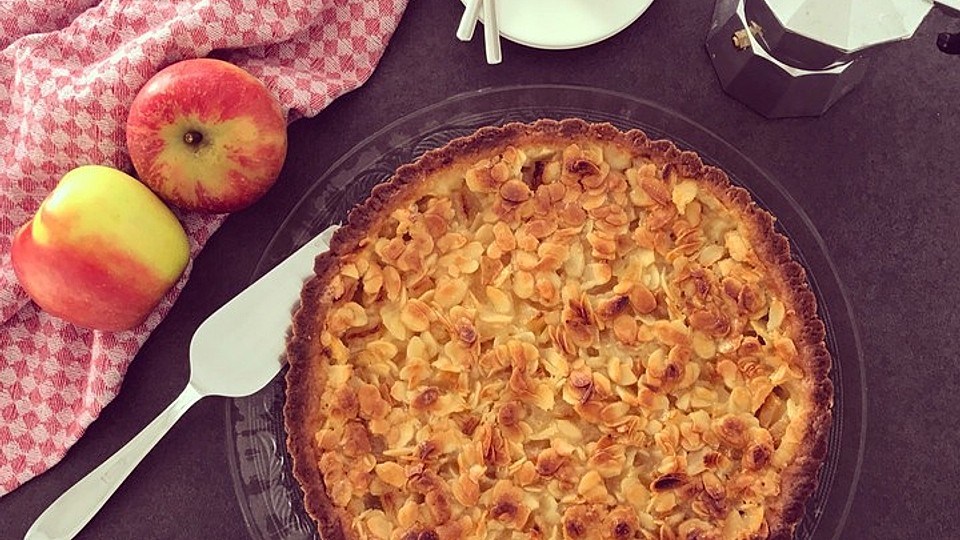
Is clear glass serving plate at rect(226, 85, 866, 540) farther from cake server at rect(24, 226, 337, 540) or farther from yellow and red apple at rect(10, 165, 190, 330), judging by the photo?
yellow and red apple at rect(10, 165, 190, 330)

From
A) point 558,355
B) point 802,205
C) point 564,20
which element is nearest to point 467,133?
point 564,20

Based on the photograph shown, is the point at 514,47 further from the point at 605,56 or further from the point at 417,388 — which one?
the point at 417,388

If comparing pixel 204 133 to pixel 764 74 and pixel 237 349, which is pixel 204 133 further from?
pixel 764 74

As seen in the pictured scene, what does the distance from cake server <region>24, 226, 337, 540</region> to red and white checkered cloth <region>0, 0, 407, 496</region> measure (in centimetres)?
11

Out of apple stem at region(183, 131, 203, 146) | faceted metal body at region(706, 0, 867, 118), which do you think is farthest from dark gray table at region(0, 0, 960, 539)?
apple stem at region(183, 131, 203, 146)

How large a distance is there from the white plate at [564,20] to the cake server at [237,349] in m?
0.50

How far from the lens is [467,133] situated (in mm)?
1745

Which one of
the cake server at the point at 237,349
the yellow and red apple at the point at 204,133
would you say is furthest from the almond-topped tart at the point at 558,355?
the yellow and red apple at the point at 204,133

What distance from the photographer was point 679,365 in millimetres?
1538

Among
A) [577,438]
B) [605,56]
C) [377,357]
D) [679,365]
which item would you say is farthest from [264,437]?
[605,56]

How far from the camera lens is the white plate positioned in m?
1.74

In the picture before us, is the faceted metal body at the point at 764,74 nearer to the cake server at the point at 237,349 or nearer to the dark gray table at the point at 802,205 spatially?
the dark gray table at the point at 802,205

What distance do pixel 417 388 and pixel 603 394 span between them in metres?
0.27

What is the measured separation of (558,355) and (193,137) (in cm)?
65
